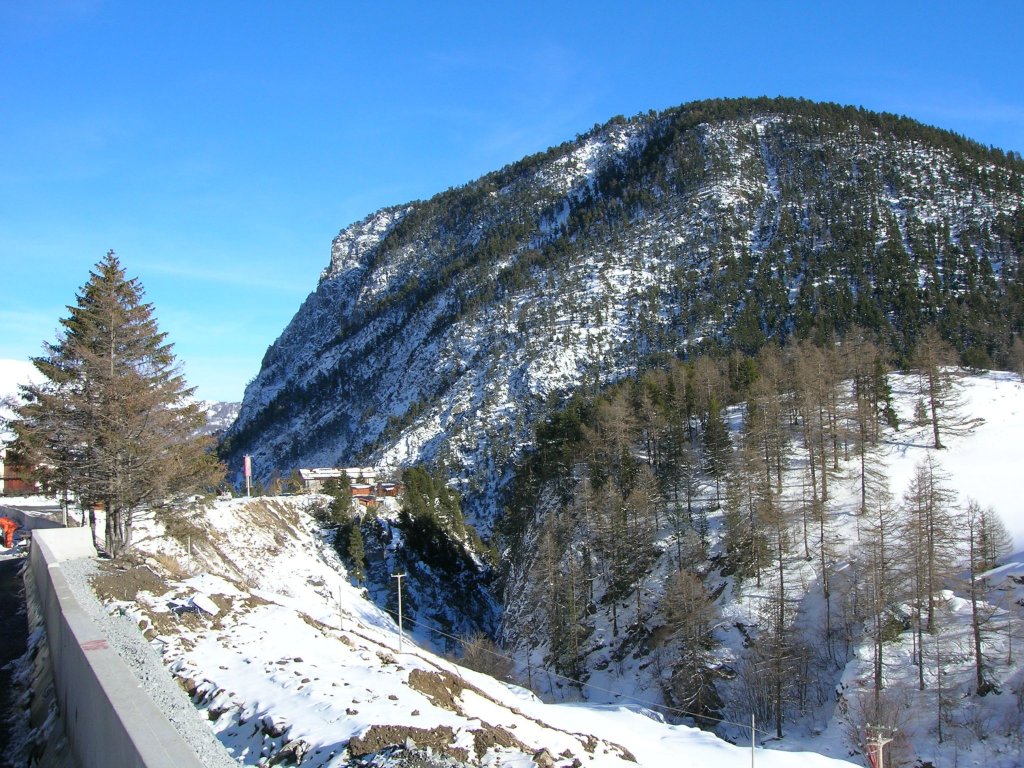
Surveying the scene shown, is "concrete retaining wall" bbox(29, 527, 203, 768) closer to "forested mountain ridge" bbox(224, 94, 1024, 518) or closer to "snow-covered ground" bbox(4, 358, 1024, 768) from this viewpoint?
"snow-covered ground" bbox(4, 358, 1024, 768)

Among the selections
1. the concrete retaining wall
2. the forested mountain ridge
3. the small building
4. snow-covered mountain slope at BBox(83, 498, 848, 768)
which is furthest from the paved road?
the forested mountain ridge

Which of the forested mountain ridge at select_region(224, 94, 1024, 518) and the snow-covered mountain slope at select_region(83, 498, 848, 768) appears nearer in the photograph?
the snow-covered mountain slope at select_region(83, 498, 848, 768)

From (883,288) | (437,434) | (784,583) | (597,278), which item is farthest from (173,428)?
(597,278)

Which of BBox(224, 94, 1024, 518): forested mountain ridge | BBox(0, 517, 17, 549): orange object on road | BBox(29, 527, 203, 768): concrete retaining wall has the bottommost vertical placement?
BBox(0, 517, 17, 549): orange object on road

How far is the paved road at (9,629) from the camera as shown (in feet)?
44.0

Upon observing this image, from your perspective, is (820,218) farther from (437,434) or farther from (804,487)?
(804,487)

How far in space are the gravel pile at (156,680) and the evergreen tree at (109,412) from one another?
8.14 meters

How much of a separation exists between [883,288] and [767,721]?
118 metres

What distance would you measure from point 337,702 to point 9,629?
42.9ft

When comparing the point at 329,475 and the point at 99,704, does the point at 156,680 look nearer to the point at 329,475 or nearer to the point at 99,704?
the point at 99,704

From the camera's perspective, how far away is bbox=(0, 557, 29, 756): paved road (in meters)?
13.4

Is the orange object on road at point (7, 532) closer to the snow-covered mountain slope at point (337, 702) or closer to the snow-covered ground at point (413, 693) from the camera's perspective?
the snow-covered ground at point (413, 693)

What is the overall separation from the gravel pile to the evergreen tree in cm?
814

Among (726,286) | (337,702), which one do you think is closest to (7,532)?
(337,702)
